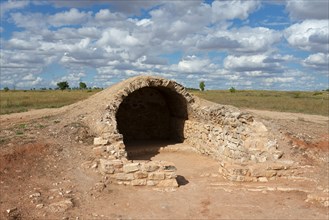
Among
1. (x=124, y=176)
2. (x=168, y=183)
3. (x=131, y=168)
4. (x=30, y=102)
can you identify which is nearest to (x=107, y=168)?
(x=124, y=176)

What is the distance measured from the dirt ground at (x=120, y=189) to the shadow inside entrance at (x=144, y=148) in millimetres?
2541

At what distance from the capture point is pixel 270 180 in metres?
10.1

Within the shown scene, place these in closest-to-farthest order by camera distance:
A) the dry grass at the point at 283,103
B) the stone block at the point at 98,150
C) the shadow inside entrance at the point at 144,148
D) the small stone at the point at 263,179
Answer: the small stone at the point at 263,179
the stone block at the point at 98,150
the shadow inside entrance at the point at 144,148
the dry grass at the point at 283,103

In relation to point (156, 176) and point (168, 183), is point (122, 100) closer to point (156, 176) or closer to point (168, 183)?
point (156, 176)

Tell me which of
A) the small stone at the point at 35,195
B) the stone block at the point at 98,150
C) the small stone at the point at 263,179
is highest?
the stone block at the point at 98,150

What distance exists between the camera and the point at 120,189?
9016 millimetres

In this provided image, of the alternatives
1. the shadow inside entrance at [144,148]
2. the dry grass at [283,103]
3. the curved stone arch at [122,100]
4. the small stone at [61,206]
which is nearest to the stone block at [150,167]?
the curved stone arch at [122,100]

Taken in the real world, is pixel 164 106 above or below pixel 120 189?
above

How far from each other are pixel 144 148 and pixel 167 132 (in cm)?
343

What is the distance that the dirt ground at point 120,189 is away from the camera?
770cm

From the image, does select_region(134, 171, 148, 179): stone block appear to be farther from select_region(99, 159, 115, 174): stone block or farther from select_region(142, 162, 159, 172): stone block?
select_region(99, 159, 115, 174): stone block

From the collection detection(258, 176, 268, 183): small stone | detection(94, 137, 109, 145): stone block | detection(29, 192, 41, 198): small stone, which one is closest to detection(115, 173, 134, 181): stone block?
detection(94, 137, 109, 145): stone block

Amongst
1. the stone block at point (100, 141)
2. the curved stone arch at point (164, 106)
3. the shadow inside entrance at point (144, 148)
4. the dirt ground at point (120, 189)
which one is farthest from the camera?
the curved stone arch at point (164, 106)

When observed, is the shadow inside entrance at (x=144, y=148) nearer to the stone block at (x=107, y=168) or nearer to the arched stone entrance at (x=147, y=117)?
the arched stone entrance at (x=147, y=117)
